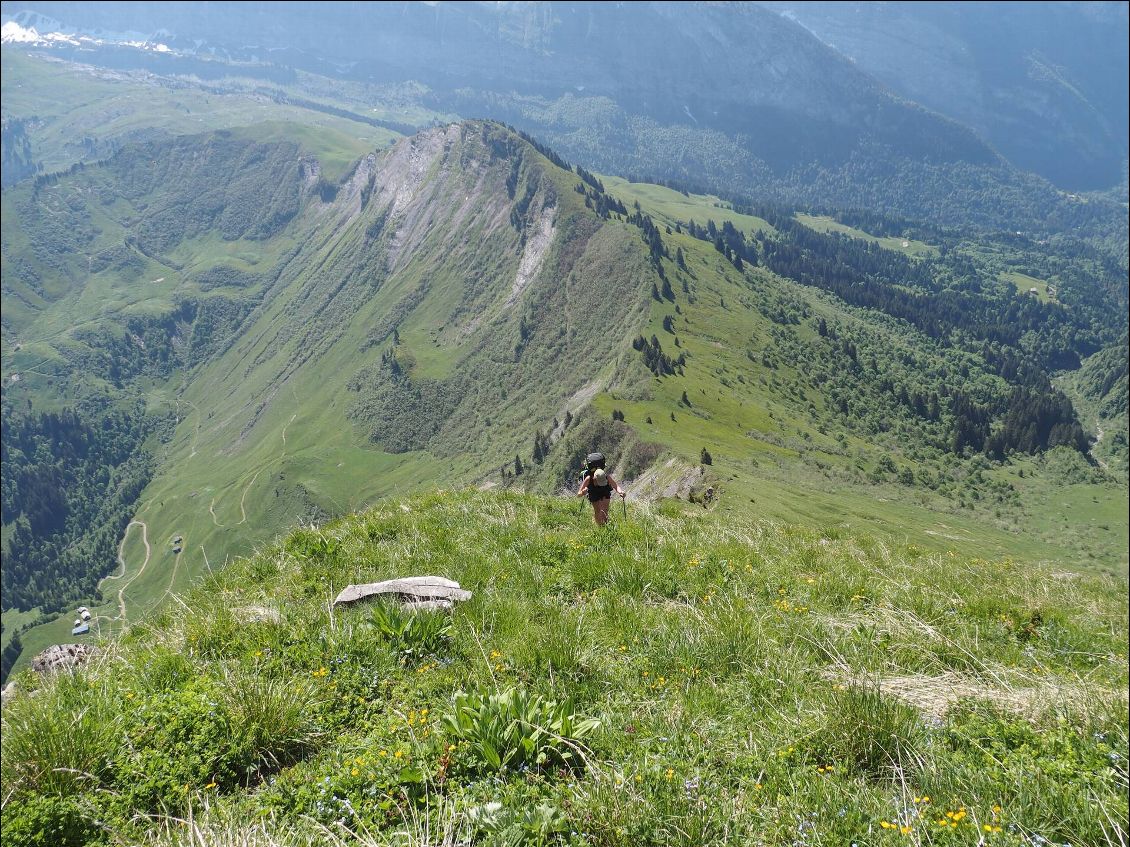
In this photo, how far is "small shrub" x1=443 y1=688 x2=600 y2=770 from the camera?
5180mm

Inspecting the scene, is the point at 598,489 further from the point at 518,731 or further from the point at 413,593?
the point at 518,731

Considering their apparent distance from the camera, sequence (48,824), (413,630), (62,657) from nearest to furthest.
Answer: (48,824) → (413,630) → (62,657)

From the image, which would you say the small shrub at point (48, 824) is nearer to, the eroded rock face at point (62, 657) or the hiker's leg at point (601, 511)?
the eroded rock face at point (62, 657)

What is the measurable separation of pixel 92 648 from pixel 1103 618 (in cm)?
1732

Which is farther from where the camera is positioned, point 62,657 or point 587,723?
point 62,657

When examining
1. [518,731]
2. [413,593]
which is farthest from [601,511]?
[518,731]

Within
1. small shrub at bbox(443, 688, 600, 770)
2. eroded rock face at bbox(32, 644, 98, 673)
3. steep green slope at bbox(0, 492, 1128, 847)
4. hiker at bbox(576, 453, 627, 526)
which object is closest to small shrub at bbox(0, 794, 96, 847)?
steep green slope at bbox(0, 492, 1128, 847)

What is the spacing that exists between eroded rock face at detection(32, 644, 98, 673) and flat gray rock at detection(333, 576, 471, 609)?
402 cm

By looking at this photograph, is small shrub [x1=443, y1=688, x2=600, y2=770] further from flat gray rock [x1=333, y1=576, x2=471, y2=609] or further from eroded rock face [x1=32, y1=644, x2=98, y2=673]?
eroded rock face [x1=32, y1=644, x2=98, y2=673]

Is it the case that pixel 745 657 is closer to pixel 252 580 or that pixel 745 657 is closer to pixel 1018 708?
pixel 1018 708

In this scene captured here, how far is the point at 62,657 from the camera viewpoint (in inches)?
392

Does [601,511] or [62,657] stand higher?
[601,511]

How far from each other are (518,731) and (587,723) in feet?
2.13

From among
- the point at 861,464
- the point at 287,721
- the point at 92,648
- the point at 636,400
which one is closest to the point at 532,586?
the point at 287,721
